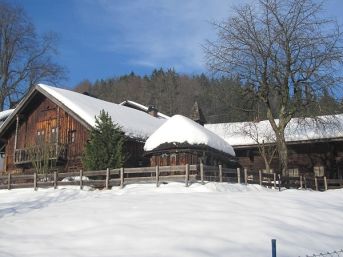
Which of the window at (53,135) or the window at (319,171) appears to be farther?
the window at (319,171)

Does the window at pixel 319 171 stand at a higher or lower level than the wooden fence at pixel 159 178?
higher

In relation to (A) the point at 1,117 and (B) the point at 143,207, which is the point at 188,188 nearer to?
(B) the point at 143,207

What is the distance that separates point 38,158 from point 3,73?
69.8 ft

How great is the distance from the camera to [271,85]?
32.1 meters

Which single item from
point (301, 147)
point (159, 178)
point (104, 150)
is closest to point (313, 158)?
point (301, 147)

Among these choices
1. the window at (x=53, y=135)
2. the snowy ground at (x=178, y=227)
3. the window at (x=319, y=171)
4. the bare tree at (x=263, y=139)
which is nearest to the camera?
the snowy ground at (x=178, y=227)

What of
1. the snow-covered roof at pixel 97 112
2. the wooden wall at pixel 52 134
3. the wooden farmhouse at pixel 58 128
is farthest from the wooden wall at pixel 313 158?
the wooden wall at pixel 52 134

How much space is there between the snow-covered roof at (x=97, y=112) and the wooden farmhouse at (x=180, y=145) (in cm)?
360

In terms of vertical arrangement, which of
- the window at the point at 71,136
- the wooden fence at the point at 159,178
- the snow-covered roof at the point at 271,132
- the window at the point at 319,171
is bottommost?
the wooden fence at the point at 159,178

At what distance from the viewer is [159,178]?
23.0 metres

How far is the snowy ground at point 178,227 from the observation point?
1033 cm

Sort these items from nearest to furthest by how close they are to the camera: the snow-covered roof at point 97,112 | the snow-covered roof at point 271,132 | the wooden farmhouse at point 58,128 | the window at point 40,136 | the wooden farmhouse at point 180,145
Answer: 1. the wooden farmhouse at point 180,145
2. the snow-covered roof at point 97,112
3. the wooden farmhouse at point 58,128
4. the window at point 40,136
5. the snow-covered roof at point 271,132

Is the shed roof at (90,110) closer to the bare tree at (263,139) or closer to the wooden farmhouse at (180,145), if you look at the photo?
the wooden farmhouse at (180,145)

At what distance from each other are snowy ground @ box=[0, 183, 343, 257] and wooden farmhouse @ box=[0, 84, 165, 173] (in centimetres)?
1374
